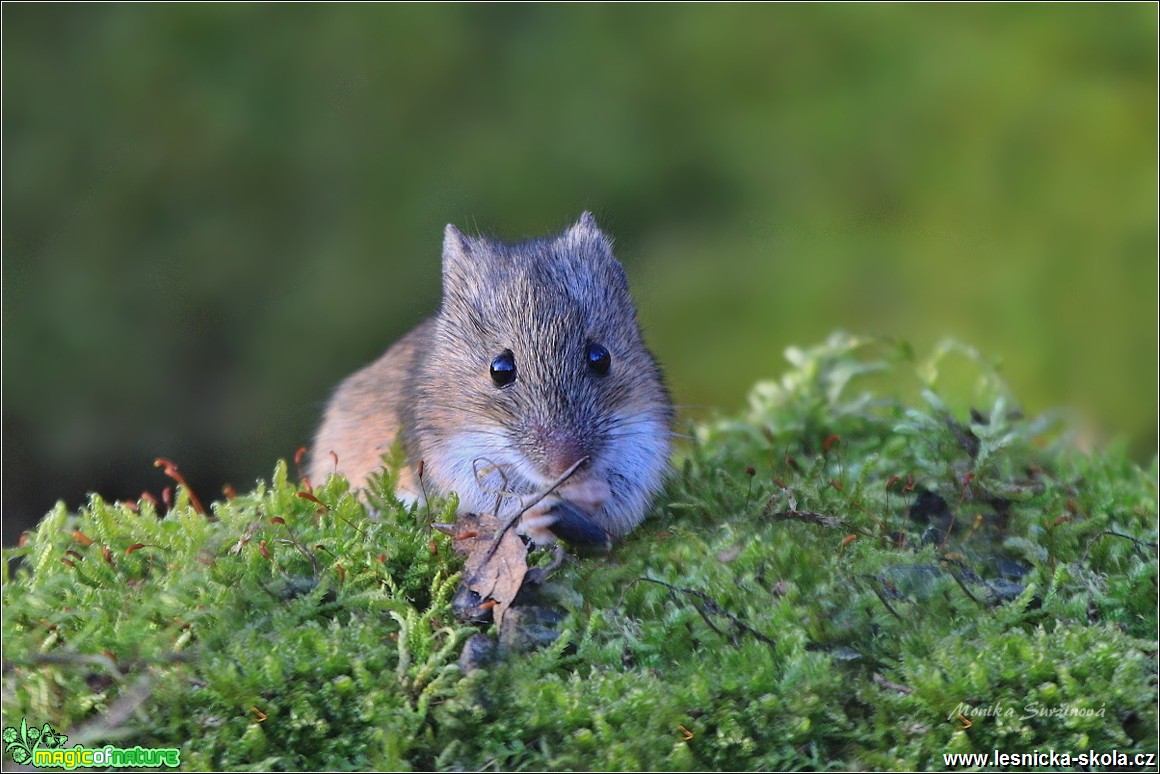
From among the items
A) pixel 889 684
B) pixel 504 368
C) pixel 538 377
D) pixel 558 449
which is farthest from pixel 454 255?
pixel 889 684

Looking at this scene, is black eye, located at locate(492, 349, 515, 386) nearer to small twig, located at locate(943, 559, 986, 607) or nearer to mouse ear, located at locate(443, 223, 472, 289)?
mouse ear, located at locate(443, 223, 472, 289)

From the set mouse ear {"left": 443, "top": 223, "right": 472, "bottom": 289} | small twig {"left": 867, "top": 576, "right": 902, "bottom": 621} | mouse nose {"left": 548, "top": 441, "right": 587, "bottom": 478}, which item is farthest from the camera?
mouse ear {"left": 443, "top": 223, "right": 472, "bottom": 289}

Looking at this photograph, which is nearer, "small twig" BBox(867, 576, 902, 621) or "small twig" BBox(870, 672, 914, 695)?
"small twig" BBox(870, 672, 914, 695)

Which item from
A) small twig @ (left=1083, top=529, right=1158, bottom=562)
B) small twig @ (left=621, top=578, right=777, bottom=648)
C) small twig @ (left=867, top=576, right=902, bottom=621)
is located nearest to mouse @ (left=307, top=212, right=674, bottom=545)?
small twig @ (left=621, top=578, right=777, bottom=648)

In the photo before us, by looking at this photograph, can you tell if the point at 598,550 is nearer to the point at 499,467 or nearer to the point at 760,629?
the point at 499,467

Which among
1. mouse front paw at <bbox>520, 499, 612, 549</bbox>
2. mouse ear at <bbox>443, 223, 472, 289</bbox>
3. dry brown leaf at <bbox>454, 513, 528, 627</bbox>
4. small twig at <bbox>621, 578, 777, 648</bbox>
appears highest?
mouse ear at <bbox>443, 223, 472, 289</bbox>

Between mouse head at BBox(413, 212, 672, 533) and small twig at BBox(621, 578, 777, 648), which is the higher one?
mouse head at BBox(413, 212, 672, 533)

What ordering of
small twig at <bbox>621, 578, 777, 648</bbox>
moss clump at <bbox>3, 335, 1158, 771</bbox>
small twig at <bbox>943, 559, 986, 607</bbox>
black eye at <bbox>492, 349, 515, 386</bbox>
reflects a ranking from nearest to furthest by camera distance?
moss clump at <bbox>3, 335, 1158, 771</bbox> → small twig at <bbox>621, 578, 777, 648</bbox> → small twig at <bbox>943, 559, 986, 607</bbox> → black eye at <bbox>492, 349, 515, 386</bbox>

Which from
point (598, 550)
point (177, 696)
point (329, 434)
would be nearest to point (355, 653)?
point (177, 696)
